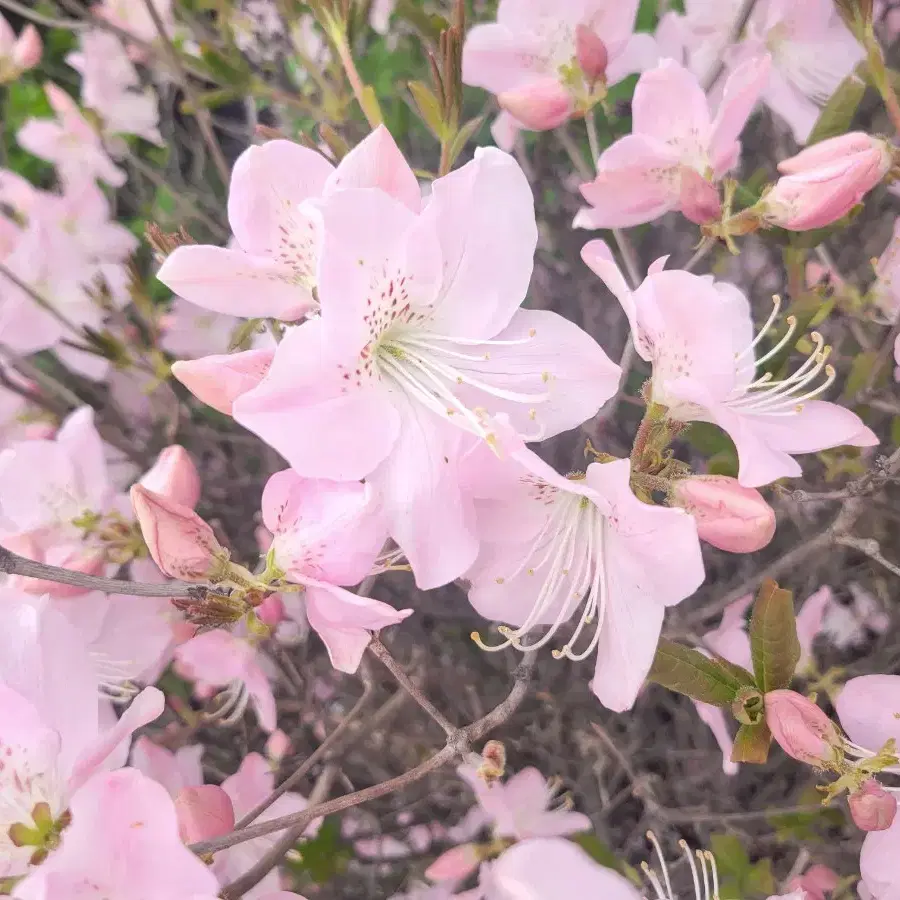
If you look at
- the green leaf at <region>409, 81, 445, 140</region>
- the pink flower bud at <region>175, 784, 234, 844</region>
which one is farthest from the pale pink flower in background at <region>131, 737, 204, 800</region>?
the green leaf at <region>409, 81, 445, 140</region>

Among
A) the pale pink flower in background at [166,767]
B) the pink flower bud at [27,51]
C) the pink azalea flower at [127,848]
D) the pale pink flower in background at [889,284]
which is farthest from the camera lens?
the pink flower bud at [27,51]

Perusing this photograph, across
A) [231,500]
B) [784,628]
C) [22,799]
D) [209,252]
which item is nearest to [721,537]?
[784,628]

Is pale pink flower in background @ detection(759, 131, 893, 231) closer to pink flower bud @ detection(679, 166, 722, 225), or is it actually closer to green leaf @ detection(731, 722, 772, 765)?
Result: pink flower bud @ detection(679, 166, 722, 225)

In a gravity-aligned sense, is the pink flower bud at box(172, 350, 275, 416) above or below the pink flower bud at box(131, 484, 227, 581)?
above

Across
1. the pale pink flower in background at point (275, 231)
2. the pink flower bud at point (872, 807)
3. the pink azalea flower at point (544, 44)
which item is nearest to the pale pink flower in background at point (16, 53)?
the pink azalea flower at point (544, 44)

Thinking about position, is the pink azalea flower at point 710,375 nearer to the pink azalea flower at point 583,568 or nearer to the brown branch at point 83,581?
the pink azalea flower at point 583,568

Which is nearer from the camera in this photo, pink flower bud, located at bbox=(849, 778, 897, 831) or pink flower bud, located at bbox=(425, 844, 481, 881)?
pink flower bud, located at bbox=(849, 778, 897, 831)
